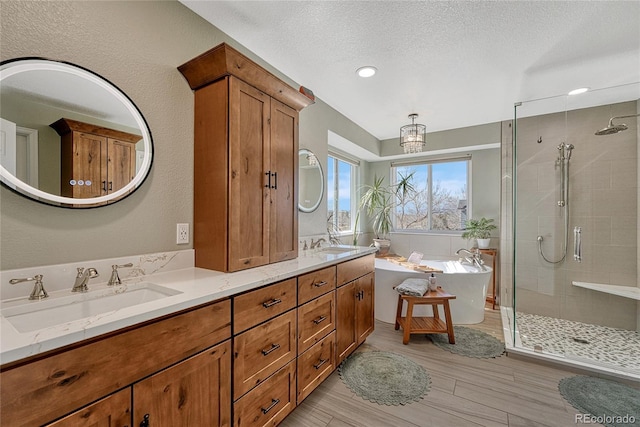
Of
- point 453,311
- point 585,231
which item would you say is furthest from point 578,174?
point 453,311

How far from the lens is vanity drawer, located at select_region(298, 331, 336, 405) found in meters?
1.62

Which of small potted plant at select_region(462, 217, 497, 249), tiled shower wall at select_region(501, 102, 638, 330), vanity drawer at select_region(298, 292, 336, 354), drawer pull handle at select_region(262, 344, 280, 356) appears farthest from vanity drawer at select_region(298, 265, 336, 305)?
small potted plant at select_region(462, 217, 497, 249)

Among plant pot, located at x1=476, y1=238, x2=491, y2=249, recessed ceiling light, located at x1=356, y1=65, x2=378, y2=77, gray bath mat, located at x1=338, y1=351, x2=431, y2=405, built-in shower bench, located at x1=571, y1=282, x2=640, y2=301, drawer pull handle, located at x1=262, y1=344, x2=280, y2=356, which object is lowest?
gray bath mat, located at x1=338, y1=351, x2=431, y2=405

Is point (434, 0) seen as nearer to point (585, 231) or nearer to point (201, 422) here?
point (201, 422)

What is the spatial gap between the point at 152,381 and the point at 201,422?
0.31 meters

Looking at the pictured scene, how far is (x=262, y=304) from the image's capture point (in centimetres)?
134

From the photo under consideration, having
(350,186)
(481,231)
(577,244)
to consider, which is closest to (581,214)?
(577,244)

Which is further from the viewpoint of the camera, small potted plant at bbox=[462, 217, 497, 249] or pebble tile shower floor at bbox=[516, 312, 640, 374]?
small potted plant at bbox=[462, 217, 497, 249]

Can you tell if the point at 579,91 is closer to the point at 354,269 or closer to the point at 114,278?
the point at 354,269

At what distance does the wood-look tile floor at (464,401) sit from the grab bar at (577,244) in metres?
1.39

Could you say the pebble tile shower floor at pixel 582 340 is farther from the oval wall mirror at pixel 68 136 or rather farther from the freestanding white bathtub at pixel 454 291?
the oval wall mirror at pixel 68 136

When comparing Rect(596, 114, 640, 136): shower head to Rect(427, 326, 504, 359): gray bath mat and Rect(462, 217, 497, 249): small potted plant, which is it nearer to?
Rect(462, 217, 497, 249): small potted plant

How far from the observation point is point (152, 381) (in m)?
0.91

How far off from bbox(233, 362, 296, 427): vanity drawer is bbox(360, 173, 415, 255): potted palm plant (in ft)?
9.01
